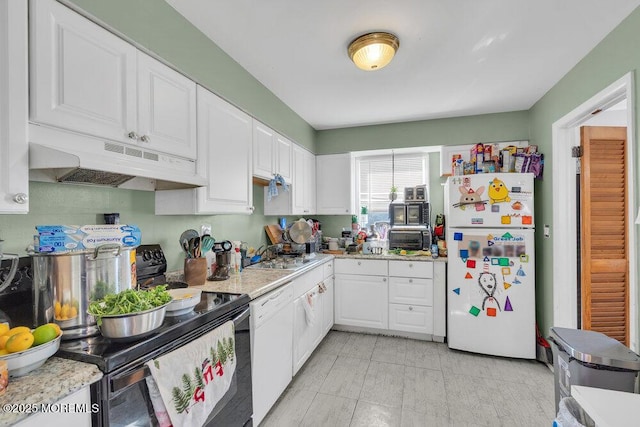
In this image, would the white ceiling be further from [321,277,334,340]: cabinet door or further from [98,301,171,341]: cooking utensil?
[321,277,334,340]: cabinet door

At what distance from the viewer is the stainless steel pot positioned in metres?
1.00

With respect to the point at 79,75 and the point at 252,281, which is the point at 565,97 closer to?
the point at 252,281

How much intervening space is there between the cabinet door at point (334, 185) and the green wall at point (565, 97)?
1989mm

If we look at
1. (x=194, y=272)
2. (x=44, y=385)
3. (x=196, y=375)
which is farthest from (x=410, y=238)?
(x=44, y=385)


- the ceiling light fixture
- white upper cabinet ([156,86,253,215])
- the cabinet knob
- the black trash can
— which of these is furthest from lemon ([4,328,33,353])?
the black trash can

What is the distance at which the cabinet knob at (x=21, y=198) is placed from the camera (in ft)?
3.05

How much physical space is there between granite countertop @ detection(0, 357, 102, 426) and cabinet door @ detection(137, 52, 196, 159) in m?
0.95

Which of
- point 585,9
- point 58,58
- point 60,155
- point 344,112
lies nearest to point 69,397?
point 60,155

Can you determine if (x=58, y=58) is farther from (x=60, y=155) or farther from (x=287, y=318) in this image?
(x=287, y=318)

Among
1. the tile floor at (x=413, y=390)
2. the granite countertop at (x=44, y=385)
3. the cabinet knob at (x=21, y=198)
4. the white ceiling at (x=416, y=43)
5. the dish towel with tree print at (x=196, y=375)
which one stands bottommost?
the tile floor at (x=413, y=390)

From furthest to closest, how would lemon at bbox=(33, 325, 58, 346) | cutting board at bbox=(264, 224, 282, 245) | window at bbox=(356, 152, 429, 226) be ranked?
window at bbox=(356, 152, 429, 226), cutting board at bbox=(264, 224, 282, 245), lemon at bbox=(33, 325, 58, 346)

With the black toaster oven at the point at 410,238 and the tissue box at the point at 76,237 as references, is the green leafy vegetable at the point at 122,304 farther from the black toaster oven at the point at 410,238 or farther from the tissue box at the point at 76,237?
the black toaster oven at the point at 410,238

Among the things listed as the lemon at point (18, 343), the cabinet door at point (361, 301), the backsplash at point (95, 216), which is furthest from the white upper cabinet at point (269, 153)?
the lemon at point (18, 343)

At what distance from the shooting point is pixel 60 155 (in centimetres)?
97
